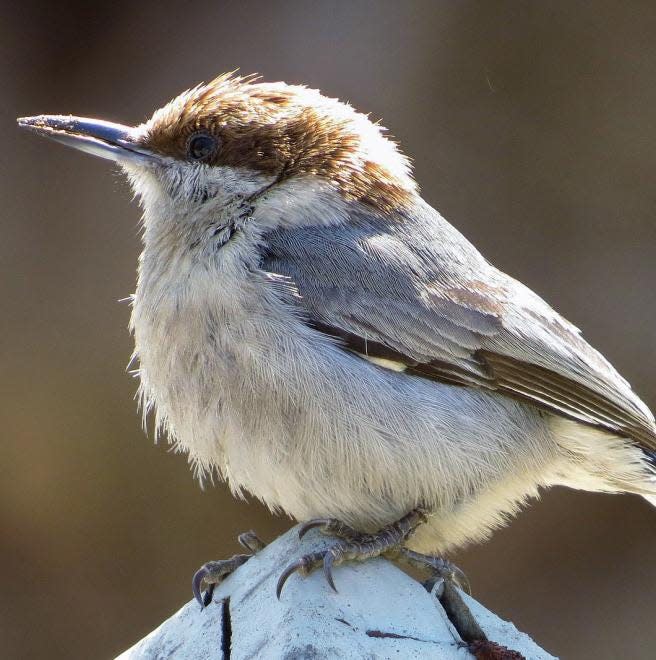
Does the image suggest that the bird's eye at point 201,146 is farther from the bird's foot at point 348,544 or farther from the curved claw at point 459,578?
the curved claw at point 459,578

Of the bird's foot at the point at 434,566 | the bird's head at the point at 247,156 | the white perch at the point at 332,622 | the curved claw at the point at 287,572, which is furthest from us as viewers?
the bird's head at the point at 247,156

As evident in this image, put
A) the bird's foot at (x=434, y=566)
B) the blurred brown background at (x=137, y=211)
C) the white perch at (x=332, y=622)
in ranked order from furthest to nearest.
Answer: the blurred brown background at (x=137, y=211)
the bird's foot at (x=434, y=566)
the white perch at (x=332, y=622)

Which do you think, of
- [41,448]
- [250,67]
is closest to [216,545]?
[41,448]

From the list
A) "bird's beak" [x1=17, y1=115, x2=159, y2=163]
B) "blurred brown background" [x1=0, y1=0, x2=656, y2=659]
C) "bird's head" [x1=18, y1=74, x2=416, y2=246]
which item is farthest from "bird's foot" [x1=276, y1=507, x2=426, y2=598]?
"blurred brown background" [x1=0, y1=0, x2=656, y2=659]

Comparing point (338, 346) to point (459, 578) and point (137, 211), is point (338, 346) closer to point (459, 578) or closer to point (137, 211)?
point (459, 578)

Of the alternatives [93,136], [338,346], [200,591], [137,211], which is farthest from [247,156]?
[137,211]

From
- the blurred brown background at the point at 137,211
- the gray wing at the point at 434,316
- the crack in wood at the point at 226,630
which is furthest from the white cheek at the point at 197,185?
the blurred brown background at the point at 137,211

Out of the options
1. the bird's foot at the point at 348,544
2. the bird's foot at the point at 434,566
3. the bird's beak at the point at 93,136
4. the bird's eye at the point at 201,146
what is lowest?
the bird's foot at the point at 434,566

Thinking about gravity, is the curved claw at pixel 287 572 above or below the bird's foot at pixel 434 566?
above

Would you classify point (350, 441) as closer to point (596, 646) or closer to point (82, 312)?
point (82, 312)
